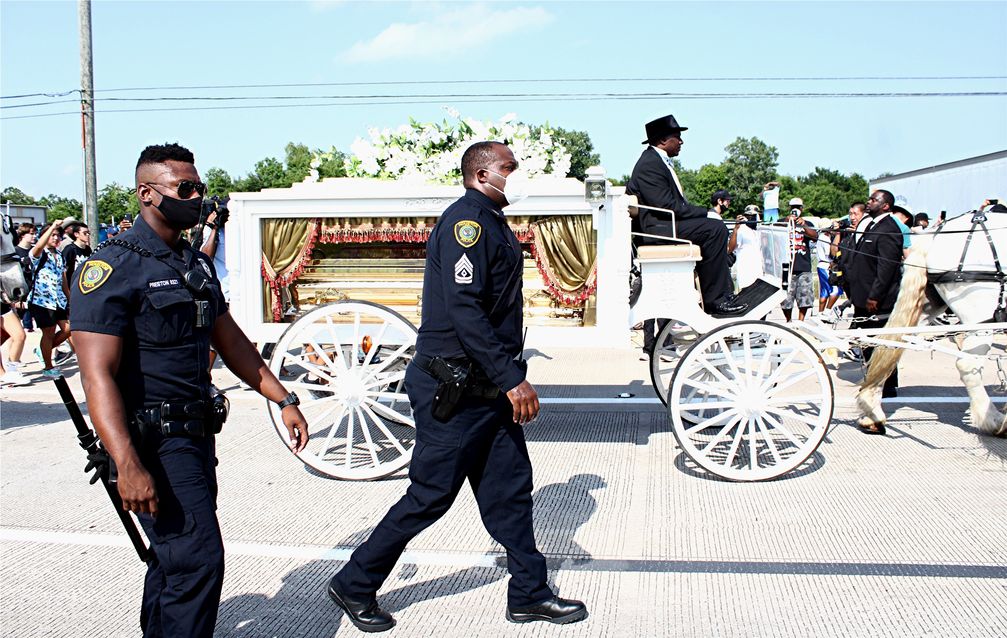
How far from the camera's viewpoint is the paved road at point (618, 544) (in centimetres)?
377

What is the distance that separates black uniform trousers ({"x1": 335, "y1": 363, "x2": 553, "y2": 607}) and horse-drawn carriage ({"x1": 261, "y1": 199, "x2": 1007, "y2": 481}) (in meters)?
1.88

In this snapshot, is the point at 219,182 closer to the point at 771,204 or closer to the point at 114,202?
the point at 114,202

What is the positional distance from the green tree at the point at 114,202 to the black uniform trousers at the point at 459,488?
46.1m

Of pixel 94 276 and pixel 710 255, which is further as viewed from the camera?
pixel 710 255

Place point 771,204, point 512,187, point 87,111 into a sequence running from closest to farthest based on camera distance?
point 512,187
point 771,204
point 87,111

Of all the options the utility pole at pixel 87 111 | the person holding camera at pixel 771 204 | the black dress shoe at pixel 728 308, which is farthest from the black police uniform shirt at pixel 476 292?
the utility pole at pixel 87 111

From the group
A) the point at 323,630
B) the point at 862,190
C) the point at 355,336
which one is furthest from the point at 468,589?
the point at 862,190

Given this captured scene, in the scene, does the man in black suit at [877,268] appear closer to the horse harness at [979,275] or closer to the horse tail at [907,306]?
the horse tail at [907,306]

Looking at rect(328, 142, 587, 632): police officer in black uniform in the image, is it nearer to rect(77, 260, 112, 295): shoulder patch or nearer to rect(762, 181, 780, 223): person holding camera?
rect(77, 260, 112, 295): shoulder patch

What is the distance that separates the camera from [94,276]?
2750 mm

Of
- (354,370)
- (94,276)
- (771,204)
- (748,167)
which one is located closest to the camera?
(94,276)

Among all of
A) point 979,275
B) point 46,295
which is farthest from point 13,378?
point 979,275

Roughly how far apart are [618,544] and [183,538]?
8.24 feet

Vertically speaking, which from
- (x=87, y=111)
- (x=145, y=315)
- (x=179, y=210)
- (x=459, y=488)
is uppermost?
(x=87, y=111)
